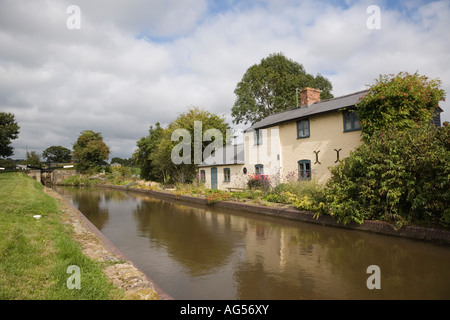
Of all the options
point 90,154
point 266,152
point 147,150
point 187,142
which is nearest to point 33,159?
point 90,154

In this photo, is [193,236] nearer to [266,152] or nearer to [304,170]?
[304,170]

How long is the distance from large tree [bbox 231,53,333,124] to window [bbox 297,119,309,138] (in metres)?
19.0

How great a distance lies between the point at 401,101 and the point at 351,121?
267cm

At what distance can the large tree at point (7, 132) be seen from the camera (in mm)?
30969

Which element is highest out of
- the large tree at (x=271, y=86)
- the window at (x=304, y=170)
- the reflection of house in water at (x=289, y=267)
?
the large tree at (x=271, y=86)

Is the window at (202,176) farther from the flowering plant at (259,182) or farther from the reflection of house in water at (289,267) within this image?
the reflection of house in water at (289,267)

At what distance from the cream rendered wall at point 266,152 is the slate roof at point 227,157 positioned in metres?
0.83

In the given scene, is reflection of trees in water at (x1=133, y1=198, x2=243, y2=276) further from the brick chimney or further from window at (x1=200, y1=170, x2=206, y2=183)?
the brick chimney

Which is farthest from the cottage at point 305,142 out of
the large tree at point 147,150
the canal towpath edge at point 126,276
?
the large tree at point 147,150

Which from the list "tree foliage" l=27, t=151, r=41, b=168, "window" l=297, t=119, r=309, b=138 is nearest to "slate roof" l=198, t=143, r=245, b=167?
"window" l=297, t=119, r=309, b=138

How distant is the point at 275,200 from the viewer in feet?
41.9

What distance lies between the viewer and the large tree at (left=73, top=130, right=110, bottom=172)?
43.7m
